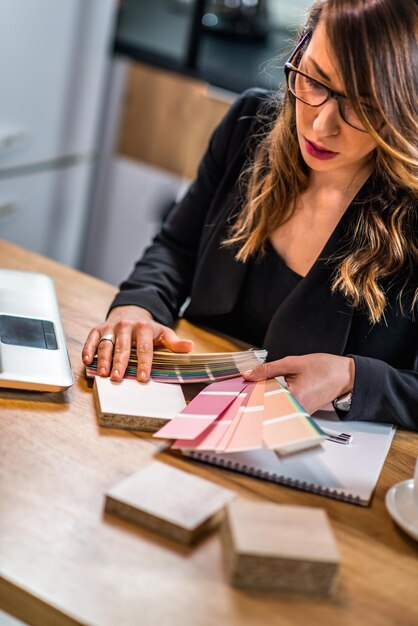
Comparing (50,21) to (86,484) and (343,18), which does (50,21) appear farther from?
(86,484)

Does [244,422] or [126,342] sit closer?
[244,422]

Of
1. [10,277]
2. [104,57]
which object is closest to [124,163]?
[104,57]

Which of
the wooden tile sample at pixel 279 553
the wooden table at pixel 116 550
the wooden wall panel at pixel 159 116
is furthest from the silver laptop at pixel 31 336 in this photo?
the wooden wall panel at pixel 159 116

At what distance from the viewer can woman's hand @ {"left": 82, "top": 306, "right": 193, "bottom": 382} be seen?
3.78ft

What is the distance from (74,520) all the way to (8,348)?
33 centimetres

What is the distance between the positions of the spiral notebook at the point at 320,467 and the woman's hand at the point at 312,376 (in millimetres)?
76

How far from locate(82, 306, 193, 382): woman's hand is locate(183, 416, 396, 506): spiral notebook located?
0.62 ft

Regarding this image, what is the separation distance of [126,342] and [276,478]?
1.01 ft

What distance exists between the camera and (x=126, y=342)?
119cm

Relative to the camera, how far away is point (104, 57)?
118 inches

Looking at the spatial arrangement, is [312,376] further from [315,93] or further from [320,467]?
[315,93]

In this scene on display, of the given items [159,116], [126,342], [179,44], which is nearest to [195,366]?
[126,342]

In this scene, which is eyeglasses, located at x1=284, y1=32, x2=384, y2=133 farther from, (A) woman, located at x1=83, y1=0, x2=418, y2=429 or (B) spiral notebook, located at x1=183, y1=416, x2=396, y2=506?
(B) spiral notebook, located at x1=183, y1=416, x2=396, y2=506

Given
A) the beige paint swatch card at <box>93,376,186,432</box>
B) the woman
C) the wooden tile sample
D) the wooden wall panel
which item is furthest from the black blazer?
the wooden wall panel
